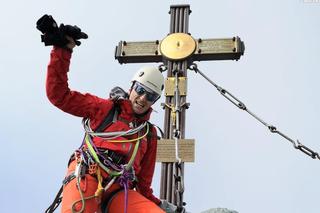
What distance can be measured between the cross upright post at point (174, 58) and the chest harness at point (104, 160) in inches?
104

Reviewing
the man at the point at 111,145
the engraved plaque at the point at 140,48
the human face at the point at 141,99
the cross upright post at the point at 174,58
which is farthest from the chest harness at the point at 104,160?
the engraved plaque at the point at 140,48

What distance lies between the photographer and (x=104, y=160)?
3.38 metres

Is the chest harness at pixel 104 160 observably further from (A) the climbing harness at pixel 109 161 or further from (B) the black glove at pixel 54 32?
(B) the black glove at pixel 54 32

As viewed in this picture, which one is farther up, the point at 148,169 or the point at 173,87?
the point at 173,87

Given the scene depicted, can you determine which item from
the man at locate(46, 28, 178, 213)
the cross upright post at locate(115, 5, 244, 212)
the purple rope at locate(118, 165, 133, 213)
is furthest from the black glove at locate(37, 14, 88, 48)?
the cross upright post at locate(115, 5, 244, 212)

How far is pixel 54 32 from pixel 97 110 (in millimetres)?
773

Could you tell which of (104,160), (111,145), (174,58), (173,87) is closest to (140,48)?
(174,58)

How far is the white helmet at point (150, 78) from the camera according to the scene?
3.69 m

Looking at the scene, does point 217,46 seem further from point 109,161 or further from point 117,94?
point 109,161

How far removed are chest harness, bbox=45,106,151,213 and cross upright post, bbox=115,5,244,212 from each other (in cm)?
263

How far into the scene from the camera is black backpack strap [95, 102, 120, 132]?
11.5ft

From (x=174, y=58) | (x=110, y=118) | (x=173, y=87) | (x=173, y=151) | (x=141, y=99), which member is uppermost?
(x=174, y=58)

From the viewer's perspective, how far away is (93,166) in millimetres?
3359

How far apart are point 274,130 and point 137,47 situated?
119 inches
